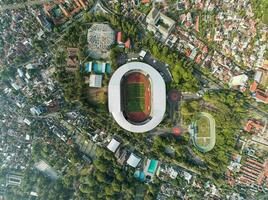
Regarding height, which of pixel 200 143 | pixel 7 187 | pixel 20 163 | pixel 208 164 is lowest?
pixel 7 187

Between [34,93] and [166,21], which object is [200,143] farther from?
[34,93]

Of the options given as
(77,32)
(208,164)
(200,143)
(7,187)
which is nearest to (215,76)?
(200,143)

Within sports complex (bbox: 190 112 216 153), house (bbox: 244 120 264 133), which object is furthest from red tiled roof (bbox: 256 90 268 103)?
sports complex (bbox: 190 112 216 153)

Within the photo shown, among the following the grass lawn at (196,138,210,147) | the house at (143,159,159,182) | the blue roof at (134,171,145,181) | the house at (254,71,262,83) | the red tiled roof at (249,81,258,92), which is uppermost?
the house at (254,71,262,83)

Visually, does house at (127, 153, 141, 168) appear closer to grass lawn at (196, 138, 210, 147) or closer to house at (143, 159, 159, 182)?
house at (143, 159, 159, 182)

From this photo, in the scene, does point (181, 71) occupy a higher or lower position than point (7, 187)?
higher

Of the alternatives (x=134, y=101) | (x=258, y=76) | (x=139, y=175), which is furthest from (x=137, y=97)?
(x=258, y=76)

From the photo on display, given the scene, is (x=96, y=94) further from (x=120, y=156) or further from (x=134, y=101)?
(x=120, y=156)
